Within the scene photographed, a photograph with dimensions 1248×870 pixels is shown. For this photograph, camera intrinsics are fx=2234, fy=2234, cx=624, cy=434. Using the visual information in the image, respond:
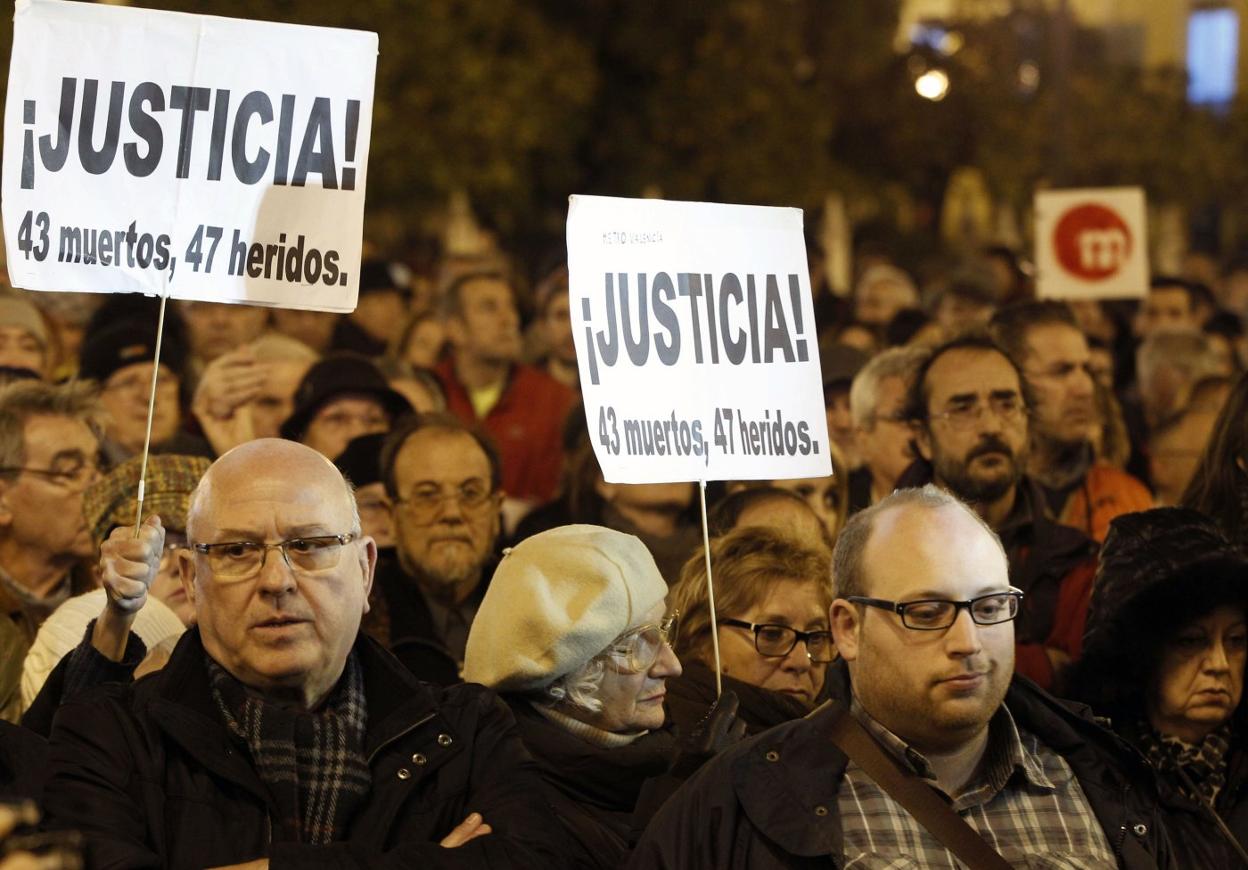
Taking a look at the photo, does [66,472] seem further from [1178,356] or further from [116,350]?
[1178,356]

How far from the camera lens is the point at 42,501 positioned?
681 cm

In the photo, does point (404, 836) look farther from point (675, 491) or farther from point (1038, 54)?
point (1038, 54)

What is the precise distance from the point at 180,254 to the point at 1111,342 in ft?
31.5

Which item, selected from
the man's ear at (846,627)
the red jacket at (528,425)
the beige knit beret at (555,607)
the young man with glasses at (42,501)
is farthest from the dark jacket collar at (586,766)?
the red jacket at (528,425)

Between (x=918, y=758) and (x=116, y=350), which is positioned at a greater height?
(x=116, y=350)

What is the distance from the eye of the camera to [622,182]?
3006 centimetres

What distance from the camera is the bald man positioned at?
175 inches

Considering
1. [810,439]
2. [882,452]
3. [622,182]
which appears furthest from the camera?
[622,182]

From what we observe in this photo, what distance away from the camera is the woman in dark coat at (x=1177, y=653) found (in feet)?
18.5

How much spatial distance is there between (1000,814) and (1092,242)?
34.4ft

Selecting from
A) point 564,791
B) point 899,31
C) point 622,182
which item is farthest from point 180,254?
point 899,31

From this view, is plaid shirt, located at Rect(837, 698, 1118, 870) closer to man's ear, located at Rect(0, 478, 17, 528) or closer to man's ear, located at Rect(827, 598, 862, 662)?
man's ear, located at Rect(827, 598, 862, 662)

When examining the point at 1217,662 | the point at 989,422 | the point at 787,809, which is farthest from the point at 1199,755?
the point at 989,422

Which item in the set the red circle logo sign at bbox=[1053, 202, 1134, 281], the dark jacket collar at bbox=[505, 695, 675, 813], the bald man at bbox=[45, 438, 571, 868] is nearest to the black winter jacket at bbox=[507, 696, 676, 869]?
the dark jacket collar at bbox=[505, 695, 675, 813]
